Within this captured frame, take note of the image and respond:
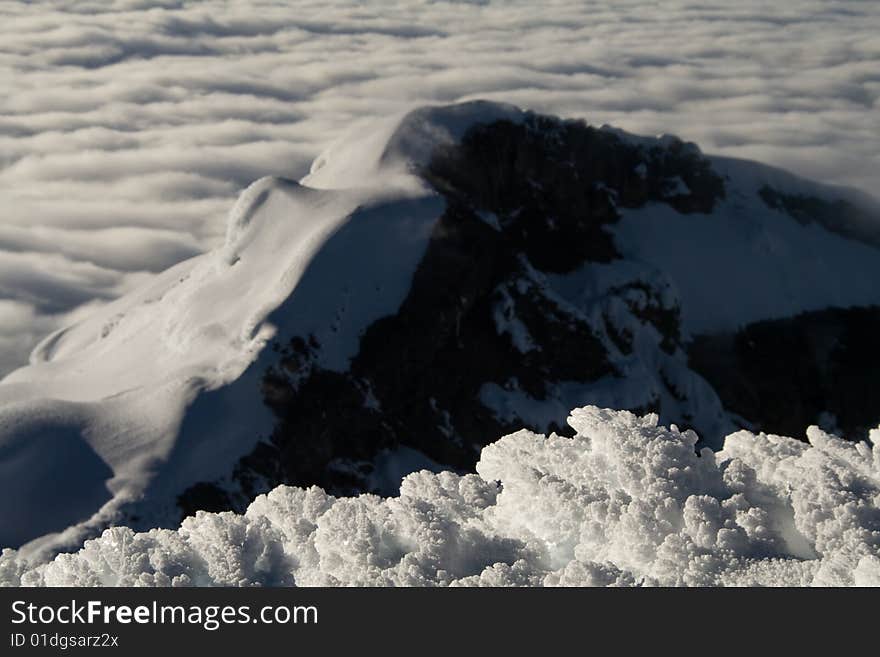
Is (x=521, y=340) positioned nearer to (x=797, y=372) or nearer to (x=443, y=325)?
(x=443, y=325)

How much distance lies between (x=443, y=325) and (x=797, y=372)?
928 inches

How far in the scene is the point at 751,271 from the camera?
2862 inches

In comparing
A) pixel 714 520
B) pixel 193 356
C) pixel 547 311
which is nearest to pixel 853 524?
pixel 714 520

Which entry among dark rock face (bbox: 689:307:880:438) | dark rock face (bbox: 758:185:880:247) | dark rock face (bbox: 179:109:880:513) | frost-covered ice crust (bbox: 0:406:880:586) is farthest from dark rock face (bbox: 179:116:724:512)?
frost-covered ice crust (bbox: 0:406:880:586)

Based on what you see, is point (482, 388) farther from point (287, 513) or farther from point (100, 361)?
point (287, 513)

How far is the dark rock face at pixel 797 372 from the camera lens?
66.4 meters

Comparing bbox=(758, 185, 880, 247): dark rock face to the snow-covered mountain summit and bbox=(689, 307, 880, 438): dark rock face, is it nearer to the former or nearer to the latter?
the snow-covered mountain summit

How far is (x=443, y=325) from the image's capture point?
5522 cm

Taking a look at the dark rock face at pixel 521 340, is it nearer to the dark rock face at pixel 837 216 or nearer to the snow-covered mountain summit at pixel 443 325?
the snow-covered mountain summit at pixel 443 325

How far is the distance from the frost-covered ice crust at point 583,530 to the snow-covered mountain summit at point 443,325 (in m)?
28.2

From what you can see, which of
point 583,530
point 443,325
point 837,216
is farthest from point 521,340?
point 583,530

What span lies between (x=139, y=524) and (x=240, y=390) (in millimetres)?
7435

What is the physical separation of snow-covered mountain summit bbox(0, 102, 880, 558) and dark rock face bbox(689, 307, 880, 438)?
155 millimetres

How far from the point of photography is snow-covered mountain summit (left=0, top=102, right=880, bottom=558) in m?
45.6
